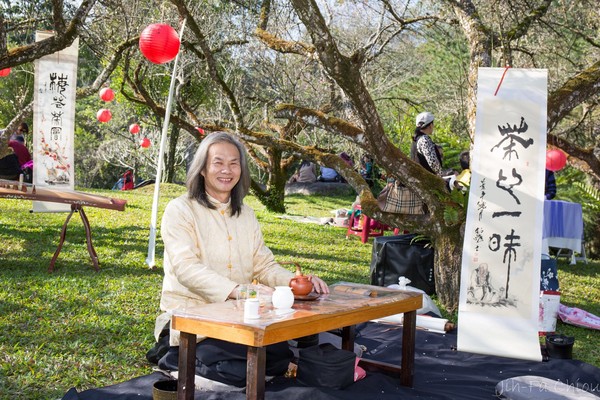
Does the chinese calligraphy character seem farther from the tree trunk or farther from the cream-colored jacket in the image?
the cream-colored jacket

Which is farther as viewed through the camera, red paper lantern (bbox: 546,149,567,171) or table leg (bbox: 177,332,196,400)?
red paper lantern (bbox: 546,149,567,171)

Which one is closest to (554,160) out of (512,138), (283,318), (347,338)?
(512,138)

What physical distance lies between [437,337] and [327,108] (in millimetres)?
7522

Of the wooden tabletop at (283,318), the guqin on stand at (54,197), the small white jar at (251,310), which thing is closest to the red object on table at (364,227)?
the guqin on stand at (54,197)

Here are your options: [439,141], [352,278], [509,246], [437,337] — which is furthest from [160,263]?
[439,141]

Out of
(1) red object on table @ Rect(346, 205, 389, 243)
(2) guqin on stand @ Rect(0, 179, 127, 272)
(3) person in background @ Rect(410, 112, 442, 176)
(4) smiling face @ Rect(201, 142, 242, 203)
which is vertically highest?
(3) person in background @ Rect(410, 112, 442, 176)

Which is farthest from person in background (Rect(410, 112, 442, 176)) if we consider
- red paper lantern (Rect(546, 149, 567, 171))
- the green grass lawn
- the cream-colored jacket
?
the cream-colored jacket

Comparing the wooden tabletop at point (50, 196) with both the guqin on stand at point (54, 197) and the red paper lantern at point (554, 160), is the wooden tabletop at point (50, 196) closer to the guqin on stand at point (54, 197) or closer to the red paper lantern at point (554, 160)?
the guqin on stand at point (54, 197)

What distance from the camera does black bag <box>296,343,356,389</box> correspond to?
11.1ft

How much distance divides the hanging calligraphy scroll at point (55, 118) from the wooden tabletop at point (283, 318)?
530cm

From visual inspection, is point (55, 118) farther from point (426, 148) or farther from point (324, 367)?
point (324, 367)

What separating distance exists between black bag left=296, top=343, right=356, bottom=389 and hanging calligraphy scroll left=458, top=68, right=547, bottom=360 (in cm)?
143

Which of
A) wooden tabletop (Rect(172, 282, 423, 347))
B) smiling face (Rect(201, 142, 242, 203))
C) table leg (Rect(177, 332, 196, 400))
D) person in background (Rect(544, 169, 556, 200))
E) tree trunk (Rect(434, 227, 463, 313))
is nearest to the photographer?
wooden tabletop (Rect(172, 282, 423, 347))

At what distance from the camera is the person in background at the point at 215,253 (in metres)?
3.35
